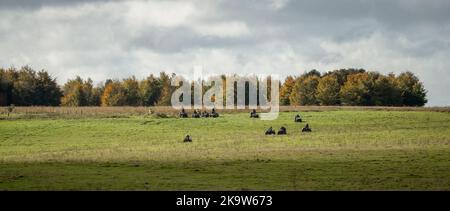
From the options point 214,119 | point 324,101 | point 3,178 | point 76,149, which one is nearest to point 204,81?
point 324,101

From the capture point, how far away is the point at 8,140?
2709 inches

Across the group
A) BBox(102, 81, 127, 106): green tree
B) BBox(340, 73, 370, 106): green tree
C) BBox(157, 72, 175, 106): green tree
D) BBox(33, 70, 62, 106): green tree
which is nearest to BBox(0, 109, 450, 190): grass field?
BBox(340, 73, 370, 106): green tree

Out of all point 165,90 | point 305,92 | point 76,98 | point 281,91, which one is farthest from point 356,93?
point 76,98

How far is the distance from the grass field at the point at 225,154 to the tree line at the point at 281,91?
164ft

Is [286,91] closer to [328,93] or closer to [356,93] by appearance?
[328,93]

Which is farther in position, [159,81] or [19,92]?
[159,81]

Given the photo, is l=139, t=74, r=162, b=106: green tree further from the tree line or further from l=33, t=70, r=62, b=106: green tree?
l=33, t=70, r=62, b=106: green tree

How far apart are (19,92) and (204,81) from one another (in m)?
39.7

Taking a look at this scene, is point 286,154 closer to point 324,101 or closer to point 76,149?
point 76,149

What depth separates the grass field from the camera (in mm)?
35688
